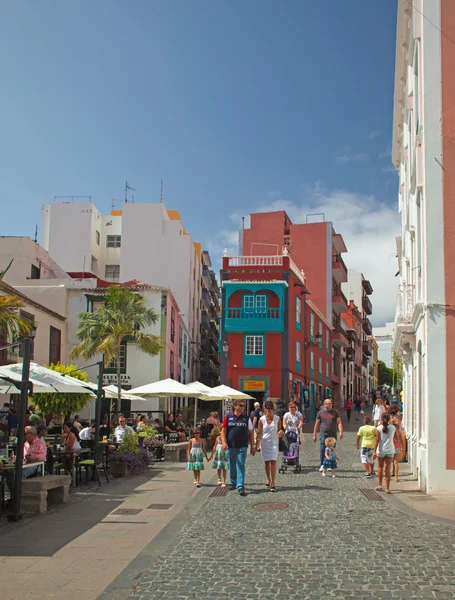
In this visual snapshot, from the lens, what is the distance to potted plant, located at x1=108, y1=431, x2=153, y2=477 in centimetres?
1560

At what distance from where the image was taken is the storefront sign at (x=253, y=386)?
39812 mm

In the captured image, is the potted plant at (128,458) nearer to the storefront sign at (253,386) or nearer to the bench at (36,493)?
the bench at (36,493)

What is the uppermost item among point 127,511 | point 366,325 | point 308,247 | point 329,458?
point 308,247

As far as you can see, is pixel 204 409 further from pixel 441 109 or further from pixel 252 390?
pixel 441 109

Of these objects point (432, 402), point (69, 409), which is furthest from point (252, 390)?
point (432, 402)

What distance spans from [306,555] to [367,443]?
7678 mm

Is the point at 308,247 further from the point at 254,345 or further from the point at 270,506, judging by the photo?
the point at 270,506

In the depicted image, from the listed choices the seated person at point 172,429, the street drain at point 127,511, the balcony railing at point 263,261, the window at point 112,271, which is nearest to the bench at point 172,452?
the seated person at point 172,429

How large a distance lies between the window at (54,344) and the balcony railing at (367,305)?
5600cm

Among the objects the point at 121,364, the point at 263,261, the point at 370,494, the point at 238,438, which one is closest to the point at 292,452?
the point at 370,494

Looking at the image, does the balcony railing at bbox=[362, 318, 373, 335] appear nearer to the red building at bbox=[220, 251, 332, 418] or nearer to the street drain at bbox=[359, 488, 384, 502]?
the red building at bbox=[220, 251, 332, 418]

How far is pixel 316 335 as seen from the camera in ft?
158

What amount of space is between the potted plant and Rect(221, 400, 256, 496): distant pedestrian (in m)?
4.06

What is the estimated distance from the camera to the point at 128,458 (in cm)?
1571
